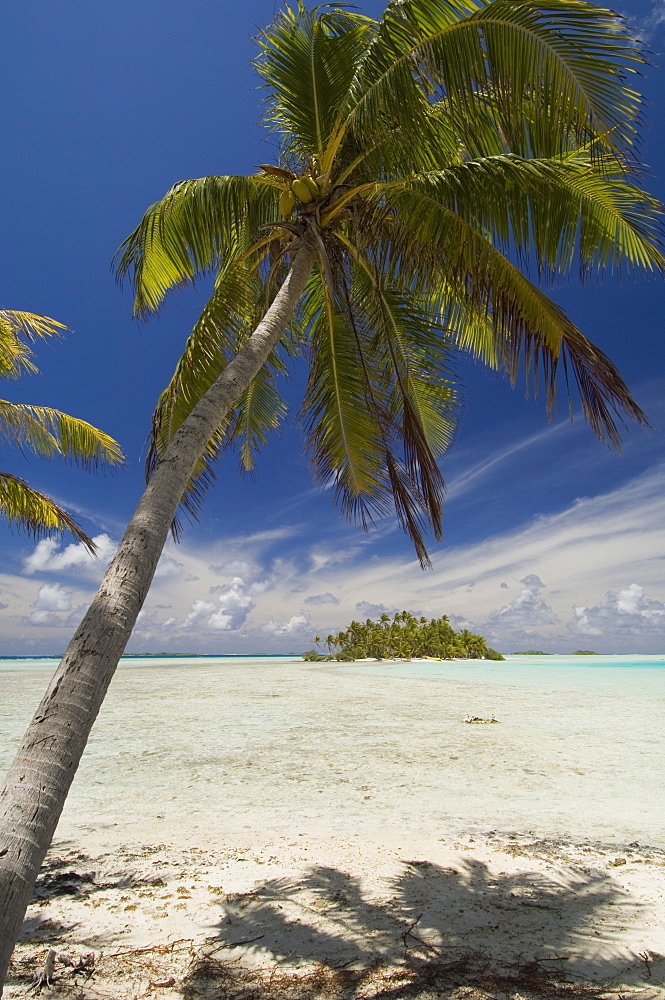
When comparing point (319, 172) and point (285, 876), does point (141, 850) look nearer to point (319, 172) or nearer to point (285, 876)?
point (285, 876)

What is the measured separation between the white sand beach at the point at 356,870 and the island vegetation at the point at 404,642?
4272cm

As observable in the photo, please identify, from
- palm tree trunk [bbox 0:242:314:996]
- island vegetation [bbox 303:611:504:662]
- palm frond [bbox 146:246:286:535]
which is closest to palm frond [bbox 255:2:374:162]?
palm frond [bbox 146:246:286:535]

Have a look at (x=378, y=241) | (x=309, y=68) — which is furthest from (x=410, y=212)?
(x=309, y=68)

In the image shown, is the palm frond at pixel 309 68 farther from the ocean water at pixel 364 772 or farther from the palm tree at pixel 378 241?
the ocean water at pixel 364 772

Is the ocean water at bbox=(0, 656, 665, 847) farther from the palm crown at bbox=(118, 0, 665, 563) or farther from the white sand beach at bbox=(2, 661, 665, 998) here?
the palm crown at bbox=(118, 0, 665, 563)

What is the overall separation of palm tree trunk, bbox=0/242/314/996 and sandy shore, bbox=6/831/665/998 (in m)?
0.97

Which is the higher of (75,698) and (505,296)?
(505,296)

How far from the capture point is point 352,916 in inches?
109

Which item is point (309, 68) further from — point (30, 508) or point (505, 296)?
point (30, 508)

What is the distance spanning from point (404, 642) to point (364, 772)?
1778 inches

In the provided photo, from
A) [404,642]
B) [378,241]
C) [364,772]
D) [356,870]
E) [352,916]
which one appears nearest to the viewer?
[352,916]

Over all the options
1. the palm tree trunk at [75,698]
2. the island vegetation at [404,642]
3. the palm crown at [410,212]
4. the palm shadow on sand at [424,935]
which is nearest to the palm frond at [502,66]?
the palm crown at [410,212]

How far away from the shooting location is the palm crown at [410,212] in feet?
11.9

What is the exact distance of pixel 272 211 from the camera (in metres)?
5.51
